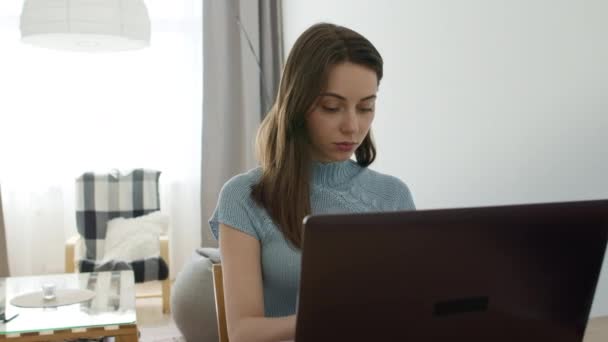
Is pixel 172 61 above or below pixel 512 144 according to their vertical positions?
above

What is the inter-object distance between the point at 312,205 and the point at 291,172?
95mm

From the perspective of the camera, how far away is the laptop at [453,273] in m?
0.77

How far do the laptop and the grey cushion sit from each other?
101 inches

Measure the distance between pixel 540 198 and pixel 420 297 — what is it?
1.33 meters

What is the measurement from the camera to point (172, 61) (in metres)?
4.83

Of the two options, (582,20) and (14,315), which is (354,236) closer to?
(582,20)

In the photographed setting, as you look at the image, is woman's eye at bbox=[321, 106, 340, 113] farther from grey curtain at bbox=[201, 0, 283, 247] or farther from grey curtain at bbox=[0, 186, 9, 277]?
grey curtain at bbox=[0, 186, 9, 277]

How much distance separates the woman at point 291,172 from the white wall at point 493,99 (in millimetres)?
612

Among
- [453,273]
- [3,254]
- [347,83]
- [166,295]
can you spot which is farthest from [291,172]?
[3,254]

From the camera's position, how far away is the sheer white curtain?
4641 millimetres

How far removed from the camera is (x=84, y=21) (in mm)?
3121

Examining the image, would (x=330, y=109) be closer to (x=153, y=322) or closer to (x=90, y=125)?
(x=153, y=322)

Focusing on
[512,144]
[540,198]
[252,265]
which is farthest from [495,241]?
[512,144]

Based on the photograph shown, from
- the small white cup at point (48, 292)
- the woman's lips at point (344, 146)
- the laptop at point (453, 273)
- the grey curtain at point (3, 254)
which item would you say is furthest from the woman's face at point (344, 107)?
the grey curtain at point (3, 254)
